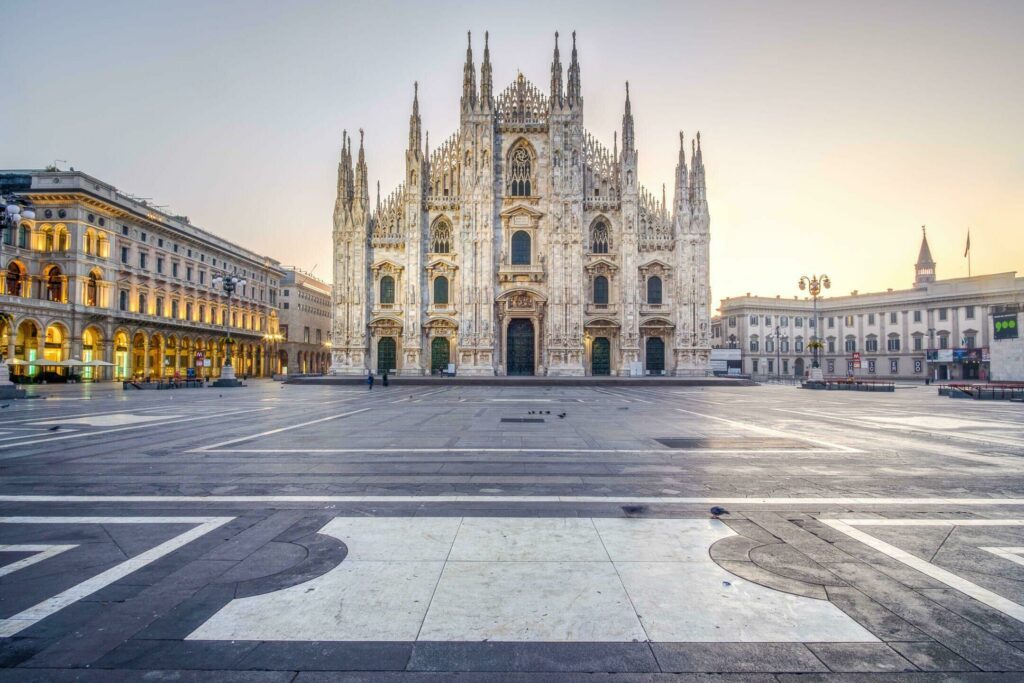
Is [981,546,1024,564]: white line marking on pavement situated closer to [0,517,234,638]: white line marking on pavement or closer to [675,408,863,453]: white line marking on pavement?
[675,408,863,453]: white line marking on pavement

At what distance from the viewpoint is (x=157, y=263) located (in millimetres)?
54438

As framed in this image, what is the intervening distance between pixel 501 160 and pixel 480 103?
4943 millimetres

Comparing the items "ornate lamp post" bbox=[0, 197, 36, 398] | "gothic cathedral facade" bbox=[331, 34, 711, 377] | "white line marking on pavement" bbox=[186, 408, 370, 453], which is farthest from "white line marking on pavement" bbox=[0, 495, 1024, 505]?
"gothic cathedral facade" bbox=[331, 34, 711, 377]

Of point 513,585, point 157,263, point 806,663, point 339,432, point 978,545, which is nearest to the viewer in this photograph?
point 806,663

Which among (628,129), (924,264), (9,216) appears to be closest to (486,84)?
(628,129)

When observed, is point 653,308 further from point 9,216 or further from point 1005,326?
point 9,216

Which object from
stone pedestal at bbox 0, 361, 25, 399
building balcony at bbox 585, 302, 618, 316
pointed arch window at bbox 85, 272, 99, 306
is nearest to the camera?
stone pedestal at bbox 0, 361, 25, 399

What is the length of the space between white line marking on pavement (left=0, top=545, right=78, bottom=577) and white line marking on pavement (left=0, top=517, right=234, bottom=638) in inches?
28.2

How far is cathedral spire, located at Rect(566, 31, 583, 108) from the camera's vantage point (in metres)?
48.0

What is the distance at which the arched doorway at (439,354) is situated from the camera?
161 feet

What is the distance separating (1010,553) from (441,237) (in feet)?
154

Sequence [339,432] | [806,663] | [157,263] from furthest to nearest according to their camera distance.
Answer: [157,263]
[339,432]
[806,663]

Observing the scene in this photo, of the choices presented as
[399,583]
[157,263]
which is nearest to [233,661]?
[399,583]

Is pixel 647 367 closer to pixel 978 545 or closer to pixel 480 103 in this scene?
pixel 480 103
